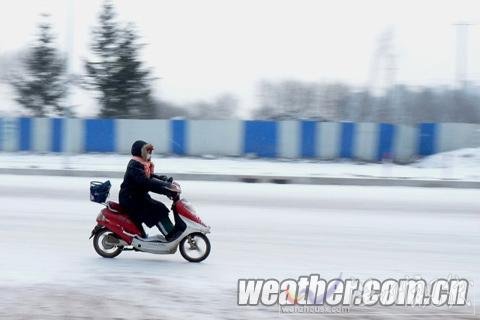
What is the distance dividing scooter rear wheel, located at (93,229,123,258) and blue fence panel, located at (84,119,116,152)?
21607 mm

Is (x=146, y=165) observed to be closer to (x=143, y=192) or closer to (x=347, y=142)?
(x=143, y=192)

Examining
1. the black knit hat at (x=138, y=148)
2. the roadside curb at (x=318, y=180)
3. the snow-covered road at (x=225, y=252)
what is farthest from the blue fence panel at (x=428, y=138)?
the black knit hat at (x=138, y=148)

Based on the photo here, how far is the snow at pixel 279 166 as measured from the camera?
2322cm

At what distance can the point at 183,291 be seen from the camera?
7.28 m

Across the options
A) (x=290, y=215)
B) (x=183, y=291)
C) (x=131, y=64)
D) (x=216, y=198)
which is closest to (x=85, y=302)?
(x=183, y=291)

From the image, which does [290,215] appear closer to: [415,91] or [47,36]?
[415,91]

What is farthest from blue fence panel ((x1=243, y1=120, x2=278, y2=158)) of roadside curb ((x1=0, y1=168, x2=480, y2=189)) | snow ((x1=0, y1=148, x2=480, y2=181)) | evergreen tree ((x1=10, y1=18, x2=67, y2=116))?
evergreen tree ((x1=10, y1=18, x2=67, y2=116))

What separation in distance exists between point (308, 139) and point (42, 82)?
20419mm

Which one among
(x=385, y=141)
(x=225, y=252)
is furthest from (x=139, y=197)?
(x=385, y=141)

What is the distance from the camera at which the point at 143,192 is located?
28.6 feet

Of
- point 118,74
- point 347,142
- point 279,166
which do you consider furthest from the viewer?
point 118,74

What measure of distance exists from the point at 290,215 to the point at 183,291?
20.0 feet

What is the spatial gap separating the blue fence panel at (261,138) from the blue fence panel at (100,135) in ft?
19.9

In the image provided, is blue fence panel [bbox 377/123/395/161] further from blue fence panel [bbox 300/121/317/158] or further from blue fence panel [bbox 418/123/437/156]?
blue fence panel [bbox 300/121/317/158]
